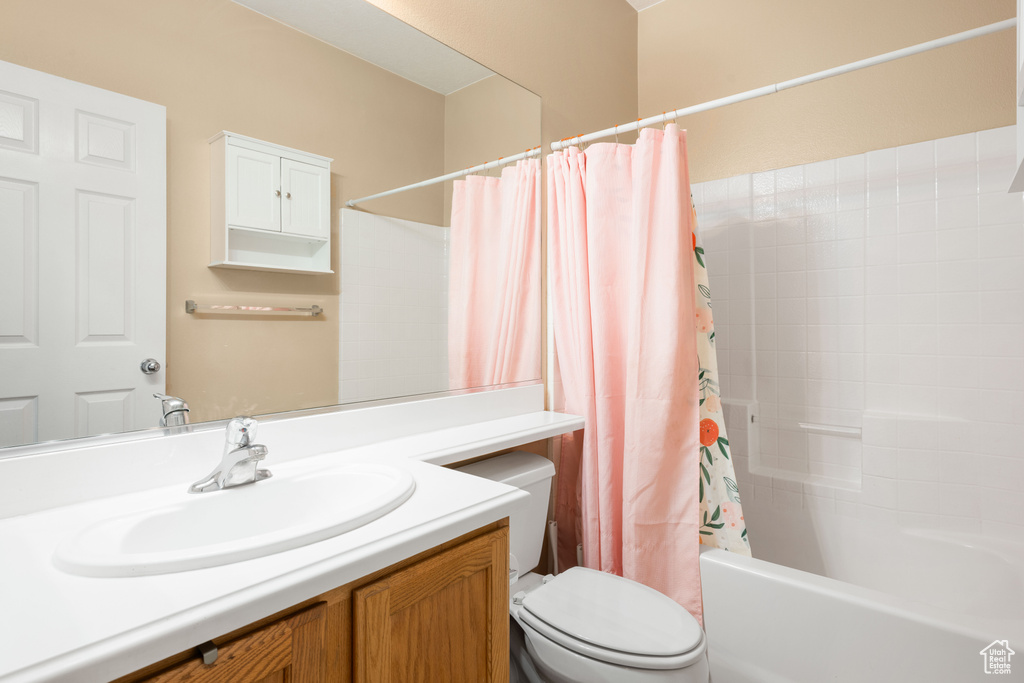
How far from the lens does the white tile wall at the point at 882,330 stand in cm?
172

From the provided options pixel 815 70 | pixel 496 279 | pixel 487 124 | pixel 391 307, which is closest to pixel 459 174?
pixel 487 124

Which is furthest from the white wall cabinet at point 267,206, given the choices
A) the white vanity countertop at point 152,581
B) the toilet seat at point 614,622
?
the toilet seat at point 614,622

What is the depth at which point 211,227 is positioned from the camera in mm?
1013

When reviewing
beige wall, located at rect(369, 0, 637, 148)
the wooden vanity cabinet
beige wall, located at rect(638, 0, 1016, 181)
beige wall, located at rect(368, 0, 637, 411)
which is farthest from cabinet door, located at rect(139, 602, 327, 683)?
beige wall, located at rect(638, 0, 1016, 181)

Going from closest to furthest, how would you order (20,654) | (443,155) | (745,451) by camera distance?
(20,654) → (443,155) → (745,451)

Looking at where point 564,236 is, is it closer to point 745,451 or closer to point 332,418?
point 332,418

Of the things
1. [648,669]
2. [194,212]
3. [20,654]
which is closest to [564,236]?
[194,212]

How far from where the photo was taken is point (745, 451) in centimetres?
219

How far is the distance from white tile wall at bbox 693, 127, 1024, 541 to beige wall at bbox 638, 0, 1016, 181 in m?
0.10

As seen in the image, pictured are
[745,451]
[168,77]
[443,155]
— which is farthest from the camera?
[745,451]

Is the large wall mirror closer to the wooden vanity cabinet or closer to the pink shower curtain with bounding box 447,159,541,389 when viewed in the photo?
the pink shower curtain with bounding box 447,159,541,389

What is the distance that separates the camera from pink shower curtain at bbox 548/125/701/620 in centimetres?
151

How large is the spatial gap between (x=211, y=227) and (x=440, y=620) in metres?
0.83

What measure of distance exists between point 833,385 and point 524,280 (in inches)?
50.4
